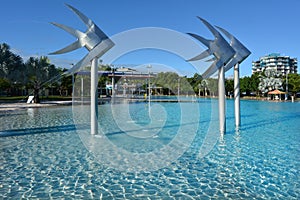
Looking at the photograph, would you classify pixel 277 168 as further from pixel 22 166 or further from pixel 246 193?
pixel 22 166

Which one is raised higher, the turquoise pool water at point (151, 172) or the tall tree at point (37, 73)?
the tall tree at point (37, 73)

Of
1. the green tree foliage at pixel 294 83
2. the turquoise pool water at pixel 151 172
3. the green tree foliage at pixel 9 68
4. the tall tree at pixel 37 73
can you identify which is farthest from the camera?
the green tree foliage at pixel 294 83

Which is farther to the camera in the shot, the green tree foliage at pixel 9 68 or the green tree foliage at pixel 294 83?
the green tree foliage at pixel 294 83

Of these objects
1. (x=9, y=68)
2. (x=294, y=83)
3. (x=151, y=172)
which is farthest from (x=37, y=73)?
(x=294, y=83)

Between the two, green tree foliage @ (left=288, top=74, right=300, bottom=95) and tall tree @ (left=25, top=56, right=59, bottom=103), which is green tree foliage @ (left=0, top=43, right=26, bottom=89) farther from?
green tree foliage @ (left=288, top=74, right=300, bottom=95)

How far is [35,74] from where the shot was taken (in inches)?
1134

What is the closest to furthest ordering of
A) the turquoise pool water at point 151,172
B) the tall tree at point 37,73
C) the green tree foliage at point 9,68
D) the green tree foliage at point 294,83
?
1. the turquoise pool water at point 151,172
2. the tall tree at point 37,73
3. the green tree foliage at point 9,68
4. the green tree foliage at point 294,83

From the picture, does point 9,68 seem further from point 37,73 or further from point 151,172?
point 151,172

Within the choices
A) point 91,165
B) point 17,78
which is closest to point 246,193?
point 91,165

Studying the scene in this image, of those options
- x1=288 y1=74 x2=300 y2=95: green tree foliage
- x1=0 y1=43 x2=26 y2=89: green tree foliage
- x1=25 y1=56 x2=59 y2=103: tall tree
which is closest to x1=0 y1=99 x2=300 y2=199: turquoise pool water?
x1=25 y1=56 x2=59 y2=103: tall tree

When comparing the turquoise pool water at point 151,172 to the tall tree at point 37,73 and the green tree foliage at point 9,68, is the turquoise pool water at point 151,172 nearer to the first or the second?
the tall tree at point 37,73

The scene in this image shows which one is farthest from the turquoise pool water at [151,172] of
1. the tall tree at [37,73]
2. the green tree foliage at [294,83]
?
the green tree foliage at [294,83]

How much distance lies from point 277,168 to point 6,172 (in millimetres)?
6066

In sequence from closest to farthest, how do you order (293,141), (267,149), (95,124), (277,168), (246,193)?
(246,193) < (277,168) < (267,149) < (293,141) < (95,124)
